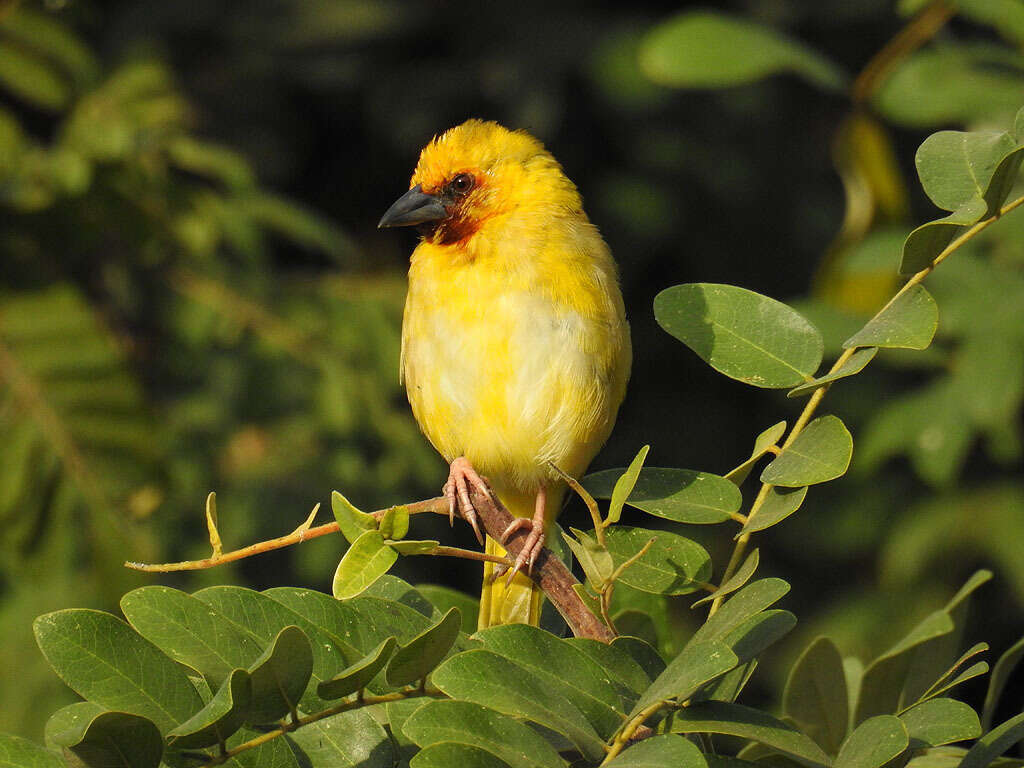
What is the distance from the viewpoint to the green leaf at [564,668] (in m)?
1.50

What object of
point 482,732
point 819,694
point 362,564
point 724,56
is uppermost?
point 724,56

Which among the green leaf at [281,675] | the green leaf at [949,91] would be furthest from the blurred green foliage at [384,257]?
the green leaf at [281,675]

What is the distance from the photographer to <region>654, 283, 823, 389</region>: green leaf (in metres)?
1.68

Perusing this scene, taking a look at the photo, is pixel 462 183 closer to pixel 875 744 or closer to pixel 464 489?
pixel 464 489

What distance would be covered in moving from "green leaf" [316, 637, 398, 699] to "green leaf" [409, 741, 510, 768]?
0.12 metres

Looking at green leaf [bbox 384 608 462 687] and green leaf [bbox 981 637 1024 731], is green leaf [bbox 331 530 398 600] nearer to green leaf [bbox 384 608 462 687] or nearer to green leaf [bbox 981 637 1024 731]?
green leaf [bbox 384 608 462 687]

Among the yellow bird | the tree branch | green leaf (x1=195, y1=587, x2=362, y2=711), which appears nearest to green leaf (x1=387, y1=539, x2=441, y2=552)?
the tree branch

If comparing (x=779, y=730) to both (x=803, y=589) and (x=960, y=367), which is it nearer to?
(x=960, y=367)

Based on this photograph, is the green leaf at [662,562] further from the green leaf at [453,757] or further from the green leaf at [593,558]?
the green leaf at [453,757]

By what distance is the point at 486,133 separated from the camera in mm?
3166

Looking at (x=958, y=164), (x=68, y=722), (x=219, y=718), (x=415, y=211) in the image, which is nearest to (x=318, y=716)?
(x=219, y=718)

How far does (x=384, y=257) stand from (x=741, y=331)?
408 centimetres

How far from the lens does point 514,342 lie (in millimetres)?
2682

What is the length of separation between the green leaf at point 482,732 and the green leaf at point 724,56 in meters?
2.07
